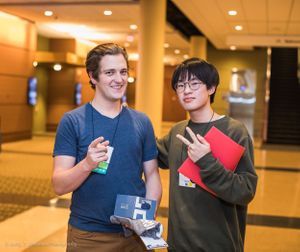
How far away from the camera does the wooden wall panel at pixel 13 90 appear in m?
13.6

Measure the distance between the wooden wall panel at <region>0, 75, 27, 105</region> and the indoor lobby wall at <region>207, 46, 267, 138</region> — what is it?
949 cm

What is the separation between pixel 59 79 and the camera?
19.2 meters

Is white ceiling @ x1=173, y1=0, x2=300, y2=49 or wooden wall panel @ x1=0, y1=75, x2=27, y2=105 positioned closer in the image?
white ceiling @ x1=173, y1=0, x2=300, y2=49

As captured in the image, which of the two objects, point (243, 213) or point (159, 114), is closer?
point (243, 213)

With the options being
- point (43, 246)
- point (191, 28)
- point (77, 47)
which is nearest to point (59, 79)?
point (77, 47)

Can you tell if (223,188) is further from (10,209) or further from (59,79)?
(59,79)

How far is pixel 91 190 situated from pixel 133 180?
177 mm

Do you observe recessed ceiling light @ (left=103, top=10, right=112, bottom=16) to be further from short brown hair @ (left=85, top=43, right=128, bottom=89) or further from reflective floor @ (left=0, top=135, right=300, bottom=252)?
short brown hair @ (left=85, top=43, right=128, bottom=89)

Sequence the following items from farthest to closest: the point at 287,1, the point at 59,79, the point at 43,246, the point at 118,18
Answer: the point at 59,79
the point at 118,18
the point at 287,1
the point at 43,246

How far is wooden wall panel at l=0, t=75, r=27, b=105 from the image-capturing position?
44.7ft

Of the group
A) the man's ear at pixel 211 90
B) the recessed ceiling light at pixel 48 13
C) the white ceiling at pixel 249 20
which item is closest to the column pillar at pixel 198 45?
the white ceiling at pixel 249 20

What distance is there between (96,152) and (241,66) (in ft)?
65.9

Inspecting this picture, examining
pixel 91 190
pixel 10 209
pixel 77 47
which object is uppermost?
pixel 77 47

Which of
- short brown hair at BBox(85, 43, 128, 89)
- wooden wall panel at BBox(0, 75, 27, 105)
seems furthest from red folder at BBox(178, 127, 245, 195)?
wooden wall panel at BBox(0, 75, 27, 105)
